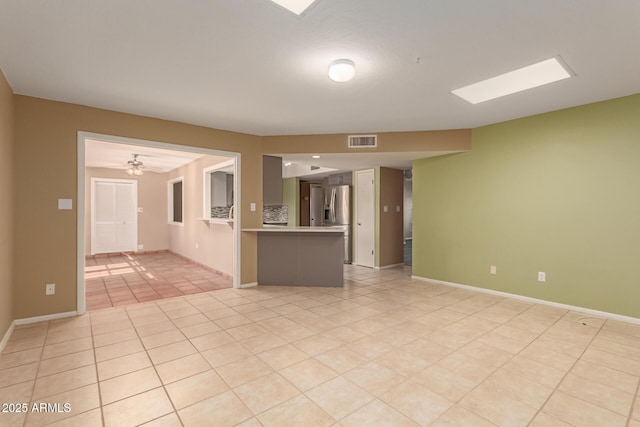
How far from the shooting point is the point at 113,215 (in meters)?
8.23

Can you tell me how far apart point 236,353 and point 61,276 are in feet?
7.98

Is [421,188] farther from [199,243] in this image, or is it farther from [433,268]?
[199,243]

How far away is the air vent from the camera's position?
4848 mm

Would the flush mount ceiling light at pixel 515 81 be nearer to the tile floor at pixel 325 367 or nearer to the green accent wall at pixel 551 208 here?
the green accent wall at pixel 551 208

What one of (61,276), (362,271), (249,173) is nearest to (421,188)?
(362,271)

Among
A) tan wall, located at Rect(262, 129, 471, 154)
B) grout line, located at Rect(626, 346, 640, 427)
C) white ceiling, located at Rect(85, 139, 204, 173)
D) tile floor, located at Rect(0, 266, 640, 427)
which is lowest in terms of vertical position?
grout line, located at Rect(626, 346, 640, 427)

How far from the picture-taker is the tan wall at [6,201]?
2.69 meters

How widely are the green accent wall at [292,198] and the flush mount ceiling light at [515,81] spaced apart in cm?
626

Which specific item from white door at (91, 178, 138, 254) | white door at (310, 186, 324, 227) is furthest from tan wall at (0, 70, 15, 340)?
white door at (310, 186, 324, 227)

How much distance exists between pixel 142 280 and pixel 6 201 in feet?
9.25

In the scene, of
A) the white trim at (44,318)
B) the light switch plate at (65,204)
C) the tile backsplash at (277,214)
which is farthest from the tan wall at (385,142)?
the tile backsplash at (277,214)

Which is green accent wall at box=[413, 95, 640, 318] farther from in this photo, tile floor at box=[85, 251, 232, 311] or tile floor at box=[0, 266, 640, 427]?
tile floor at box=[85, 251, 232, 311]

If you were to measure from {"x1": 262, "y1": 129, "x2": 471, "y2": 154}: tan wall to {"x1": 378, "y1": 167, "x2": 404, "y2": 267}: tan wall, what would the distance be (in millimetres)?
1652

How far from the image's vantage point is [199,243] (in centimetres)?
675
